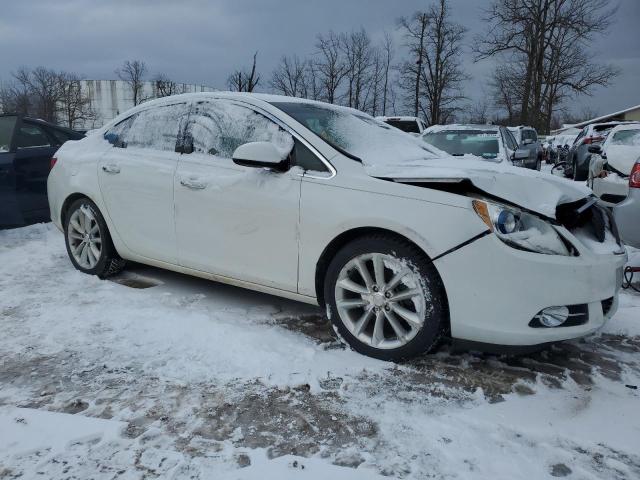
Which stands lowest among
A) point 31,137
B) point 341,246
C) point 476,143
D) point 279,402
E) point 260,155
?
point 279,402

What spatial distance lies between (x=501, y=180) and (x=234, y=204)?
166cm

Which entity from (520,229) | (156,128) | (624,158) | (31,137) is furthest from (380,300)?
(31,137)

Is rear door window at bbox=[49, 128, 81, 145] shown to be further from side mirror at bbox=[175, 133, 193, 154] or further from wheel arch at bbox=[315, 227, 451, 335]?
wheel arch at bbox=[315, 227, 451, 335]

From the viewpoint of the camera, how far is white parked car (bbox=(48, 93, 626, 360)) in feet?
8.60

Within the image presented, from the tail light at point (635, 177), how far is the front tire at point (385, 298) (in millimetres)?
2703

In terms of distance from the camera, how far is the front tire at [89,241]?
4.32m

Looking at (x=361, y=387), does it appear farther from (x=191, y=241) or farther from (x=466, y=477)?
(x=191, y=241)

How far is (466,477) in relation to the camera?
1.98 meters

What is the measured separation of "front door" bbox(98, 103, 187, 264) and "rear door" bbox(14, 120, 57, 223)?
187cm

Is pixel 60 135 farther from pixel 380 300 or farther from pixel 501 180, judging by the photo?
pixel 501 180

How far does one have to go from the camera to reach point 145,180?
12.8 feet

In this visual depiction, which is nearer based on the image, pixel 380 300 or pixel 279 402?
pixel 279 402

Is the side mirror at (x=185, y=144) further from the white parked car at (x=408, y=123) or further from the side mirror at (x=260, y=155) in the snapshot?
the white parked car at (x=408, y=123)

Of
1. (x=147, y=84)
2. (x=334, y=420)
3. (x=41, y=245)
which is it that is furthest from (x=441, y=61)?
(x=147, y=84)
